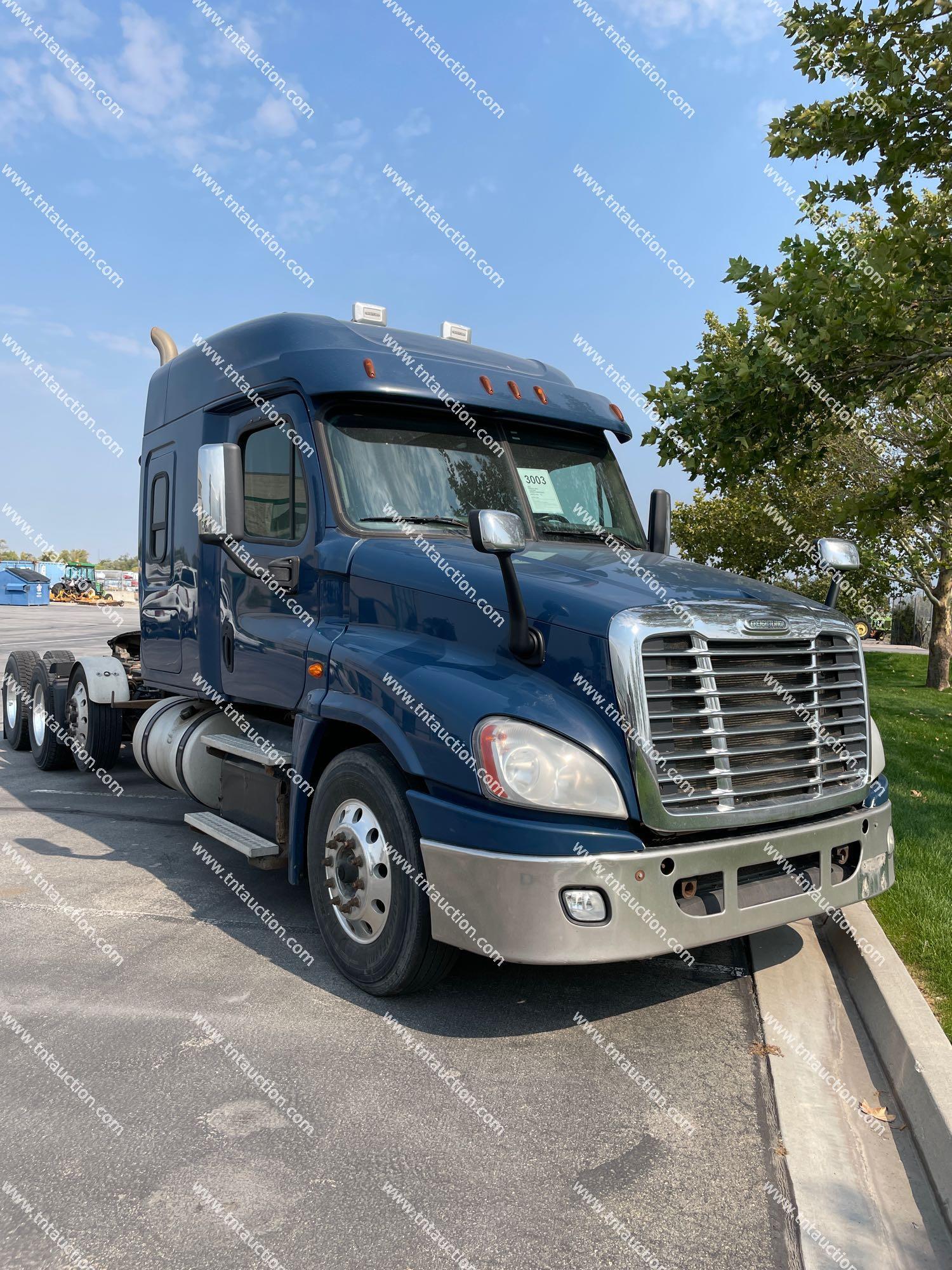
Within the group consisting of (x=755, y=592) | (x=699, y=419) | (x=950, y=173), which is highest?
(x=950, y=173)

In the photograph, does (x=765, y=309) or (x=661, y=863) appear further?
(x=765, y=309)

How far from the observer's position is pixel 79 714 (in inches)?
340

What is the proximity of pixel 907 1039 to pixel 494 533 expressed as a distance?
235 cm

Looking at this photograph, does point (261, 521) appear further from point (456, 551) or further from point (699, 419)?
point (699, 419)

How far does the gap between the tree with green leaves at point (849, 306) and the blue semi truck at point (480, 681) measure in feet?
7.73

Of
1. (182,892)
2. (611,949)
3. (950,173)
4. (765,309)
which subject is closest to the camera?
(611,949)

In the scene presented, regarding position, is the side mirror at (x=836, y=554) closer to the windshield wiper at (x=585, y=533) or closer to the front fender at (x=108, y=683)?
the windshield wiper at (x=585, y=533)

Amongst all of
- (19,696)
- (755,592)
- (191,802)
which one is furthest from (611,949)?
(19,696)

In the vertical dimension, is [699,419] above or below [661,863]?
above

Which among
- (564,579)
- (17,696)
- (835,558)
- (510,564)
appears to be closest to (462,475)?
(564,579)

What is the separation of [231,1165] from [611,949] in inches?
55.4

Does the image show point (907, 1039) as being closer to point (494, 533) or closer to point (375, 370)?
point (494, 533)

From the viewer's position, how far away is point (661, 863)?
141 inches

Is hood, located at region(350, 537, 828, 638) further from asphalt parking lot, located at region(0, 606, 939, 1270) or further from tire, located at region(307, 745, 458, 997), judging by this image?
asphalt parking lot, located at region(0, 606, 939, 1270)
